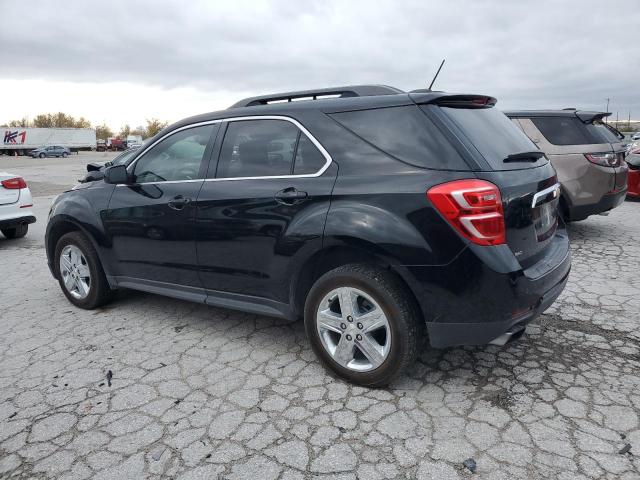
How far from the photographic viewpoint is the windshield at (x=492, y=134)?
279 cm

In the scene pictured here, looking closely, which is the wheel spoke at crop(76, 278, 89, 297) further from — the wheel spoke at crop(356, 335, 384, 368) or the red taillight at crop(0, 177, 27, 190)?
the red taillight at crop(0, 177, 27, 190)

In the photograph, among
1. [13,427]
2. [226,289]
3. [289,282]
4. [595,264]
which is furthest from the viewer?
[595,264]

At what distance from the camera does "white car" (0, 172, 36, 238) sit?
24.6 ft

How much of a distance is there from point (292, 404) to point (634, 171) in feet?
32.4

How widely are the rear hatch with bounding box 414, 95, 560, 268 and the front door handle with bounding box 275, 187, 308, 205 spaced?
878 mm

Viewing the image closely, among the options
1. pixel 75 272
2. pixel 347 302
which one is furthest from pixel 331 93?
pixel 75 272

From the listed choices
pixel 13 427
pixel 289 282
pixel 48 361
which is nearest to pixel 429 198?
pixel 289 282

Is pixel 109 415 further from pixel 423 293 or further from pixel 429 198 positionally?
pixel 429 198

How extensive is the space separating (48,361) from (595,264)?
18.1 feet

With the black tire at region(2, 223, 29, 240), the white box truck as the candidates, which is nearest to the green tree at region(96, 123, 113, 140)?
the white box truck

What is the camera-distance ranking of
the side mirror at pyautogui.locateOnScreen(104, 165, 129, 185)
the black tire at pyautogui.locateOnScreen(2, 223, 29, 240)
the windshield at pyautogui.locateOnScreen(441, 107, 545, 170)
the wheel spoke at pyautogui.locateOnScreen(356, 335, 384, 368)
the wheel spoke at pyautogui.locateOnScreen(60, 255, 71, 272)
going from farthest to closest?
the black tire at pyautogui.locateOnScreen(2, 223, 29, 240) → the wheel spoke at pyautogui.locateOnScreen(60, 255, 71, 272) → the side mirror at pyautogui.locateOnScreen(104, 165, 129, 185) → the wheel spoke at pyautogui.locateOnScreen(356, 335, 384, 368) → the windshield at pyautogui.locateOnScreen(441, 107, 545, 170)

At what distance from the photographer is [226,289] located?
355 centimetres

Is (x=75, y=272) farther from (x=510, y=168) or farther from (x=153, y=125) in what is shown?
(x=153, y=125)

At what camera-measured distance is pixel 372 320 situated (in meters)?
2.87
